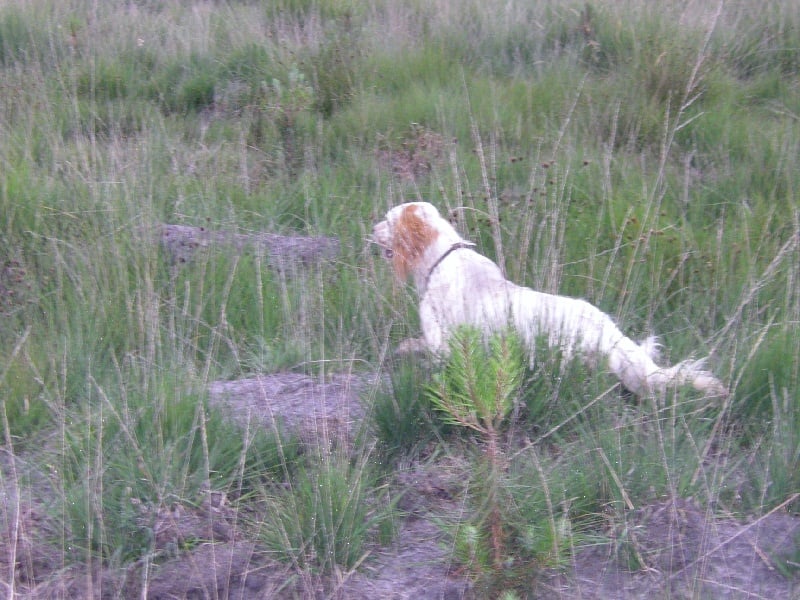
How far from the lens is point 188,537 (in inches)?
98.0

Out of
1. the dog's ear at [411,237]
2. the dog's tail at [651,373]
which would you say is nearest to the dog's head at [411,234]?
the dog's ear at [411,237]

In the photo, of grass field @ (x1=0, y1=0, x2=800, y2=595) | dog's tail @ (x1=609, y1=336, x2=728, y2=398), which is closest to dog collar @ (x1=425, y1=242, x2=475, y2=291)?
grass field @ (x1=0, y1=0, x2=800, y2=595)

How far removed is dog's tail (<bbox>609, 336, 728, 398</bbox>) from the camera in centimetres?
301

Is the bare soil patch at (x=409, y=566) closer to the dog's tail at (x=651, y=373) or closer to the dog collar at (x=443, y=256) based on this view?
the dog's tail at (x=651, y=373)

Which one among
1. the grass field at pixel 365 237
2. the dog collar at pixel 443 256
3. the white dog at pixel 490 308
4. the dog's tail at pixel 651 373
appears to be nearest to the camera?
the grass field at pixel 365 237

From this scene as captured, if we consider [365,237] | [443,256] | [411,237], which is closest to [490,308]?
[443,256]

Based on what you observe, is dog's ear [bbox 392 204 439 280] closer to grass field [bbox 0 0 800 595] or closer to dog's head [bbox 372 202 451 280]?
dog's head [bbox 372 202 451 280]

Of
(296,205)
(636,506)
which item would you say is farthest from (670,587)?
(296,205)

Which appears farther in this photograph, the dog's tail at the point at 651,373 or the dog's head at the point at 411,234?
the dog's head at the point at 411,234

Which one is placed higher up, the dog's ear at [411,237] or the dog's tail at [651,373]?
the dog's ear at [411,237]

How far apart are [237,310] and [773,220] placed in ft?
9.08

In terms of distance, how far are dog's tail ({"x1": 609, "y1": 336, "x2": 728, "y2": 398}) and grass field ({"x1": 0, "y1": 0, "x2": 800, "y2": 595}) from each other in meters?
0.07

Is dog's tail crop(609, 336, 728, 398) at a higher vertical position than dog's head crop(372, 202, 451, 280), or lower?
lower

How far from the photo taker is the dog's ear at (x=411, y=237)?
12.7 feet
